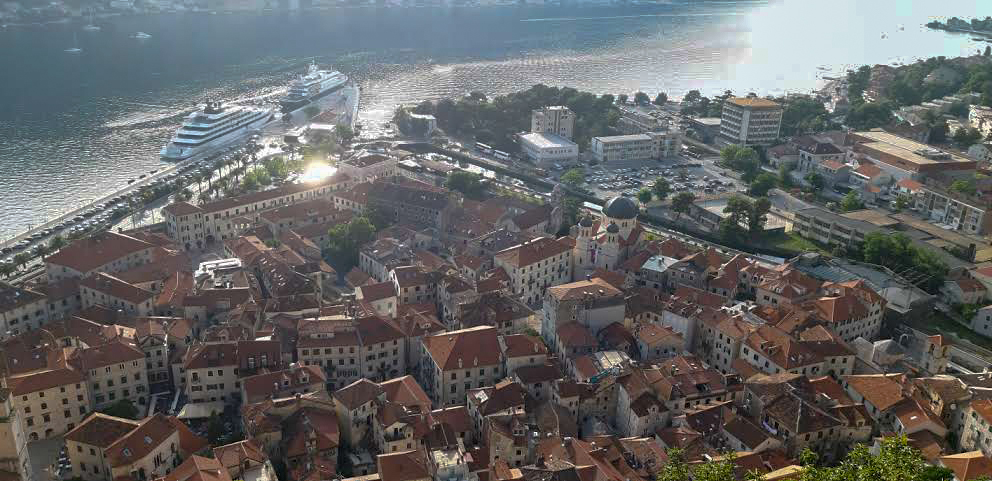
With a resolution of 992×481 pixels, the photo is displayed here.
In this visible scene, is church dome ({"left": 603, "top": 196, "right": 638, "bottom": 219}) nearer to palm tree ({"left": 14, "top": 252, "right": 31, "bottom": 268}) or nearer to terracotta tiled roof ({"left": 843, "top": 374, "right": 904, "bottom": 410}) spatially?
terracotta tiled roof ({"left": 843, "top": 374, "right": 904, "bottom": 410})

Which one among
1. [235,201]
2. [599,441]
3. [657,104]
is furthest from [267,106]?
[599,441]

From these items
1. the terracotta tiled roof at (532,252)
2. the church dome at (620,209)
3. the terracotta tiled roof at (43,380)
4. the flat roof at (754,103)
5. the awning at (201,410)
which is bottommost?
the awning at (201,410)

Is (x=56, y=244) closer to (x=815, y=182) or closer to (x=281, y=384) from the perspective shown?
(x=281, y=384)

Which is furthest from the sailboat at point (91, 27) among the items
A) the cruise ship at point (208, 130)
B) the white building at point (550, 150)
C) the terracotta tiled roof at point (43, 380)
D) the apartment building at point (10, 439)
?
the apartment building at point (10, 439)

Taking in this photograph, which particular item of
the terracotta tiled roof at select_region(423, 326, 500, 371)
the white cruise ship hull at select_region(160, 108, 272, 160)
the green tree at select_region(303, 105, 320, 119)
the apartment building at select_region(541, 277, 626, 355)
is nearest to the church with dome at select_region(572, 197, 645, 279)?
the apartment building at select_region(541, 277, 626, 355)

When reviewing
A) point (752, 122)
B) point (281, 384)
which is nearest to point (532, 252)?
point (281, 384)

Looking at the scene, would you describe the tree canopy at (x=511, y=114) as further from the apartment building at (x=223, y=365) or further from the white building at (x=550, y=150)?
the apartment building at (x=223, y=365)
